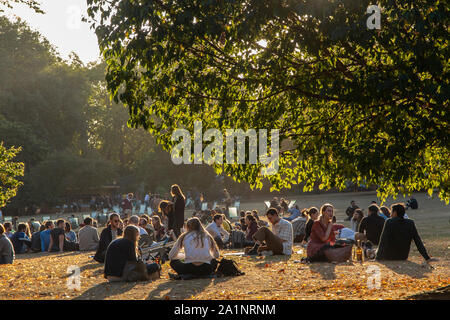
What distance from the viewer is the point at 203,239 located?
11844 millimetres

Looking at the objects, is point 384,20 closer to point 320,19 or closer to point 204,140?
point 320,19

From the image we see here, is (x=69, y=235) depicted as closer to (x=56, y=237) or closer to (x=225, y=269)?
(x=56, y=237)

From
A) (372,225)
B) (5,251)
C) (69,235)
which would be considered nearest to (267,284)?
(372,225)

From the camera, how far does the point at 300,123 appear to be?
1096 cm

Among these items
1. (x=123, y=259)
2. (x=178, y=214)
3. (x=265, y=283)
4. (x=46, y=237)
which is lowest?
(x=46, y=237)

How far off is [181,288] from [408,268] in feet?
15.4

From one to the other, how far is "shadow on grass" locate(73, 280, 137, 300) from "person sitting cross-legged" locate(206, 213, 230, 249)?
6.80m

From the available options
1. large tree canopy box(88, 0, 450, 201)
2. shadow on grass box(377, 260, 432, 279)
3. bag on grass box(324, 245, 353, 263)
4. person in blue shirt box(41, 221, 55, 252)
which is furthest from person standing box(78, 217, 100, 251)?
large tree canopy box(88, 0, 450, 201)

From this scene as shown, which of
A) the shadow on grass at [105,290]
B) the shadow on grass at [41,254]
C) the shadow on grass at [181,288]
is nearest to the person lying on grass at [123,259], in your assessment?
the shadow on grass at [105,290]

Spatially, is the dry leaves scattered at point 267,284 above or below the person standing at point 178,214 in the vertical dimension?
below

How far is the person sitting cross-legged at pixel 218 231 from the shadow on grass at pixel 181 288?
662 centimetres

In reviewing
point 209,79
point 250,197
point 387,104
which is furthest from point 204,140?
point 250,197

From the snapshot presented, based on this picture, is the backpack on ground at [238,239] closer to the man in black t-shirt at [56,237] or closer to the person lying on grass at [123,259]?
the man in black t-shirt at [56,237]

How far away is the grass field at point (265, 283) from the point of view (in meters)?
A: 9.71
